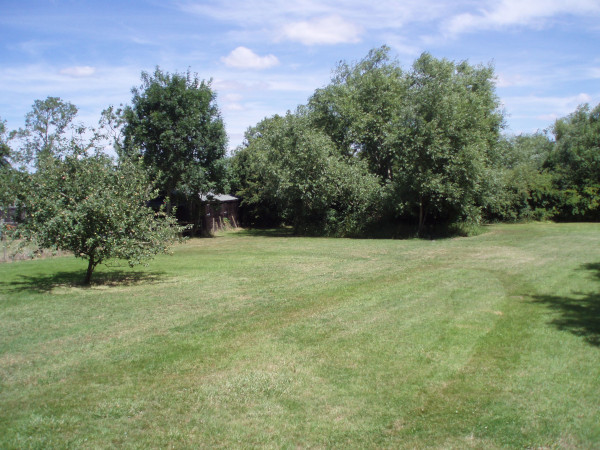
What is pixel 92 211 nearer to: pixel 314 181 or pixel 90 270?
pixel 90 270

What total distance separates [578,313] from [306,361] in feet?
17.5

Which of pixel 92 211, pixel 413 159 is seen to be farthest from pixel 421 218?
pixel 92 211

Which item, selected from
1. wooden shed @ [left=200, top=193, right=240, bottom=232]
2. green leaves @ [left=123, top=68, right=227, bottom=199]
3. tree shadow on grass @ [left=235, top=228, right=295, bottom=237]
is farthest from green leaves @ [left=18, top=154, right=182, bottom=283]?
tree shadow on grass @ [left=235, top=228, right=295, bottom=237]

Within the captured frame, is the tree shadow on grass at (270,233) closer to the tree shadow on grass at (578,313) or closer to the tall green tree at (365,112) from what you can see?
the tall green tree at (365,112)

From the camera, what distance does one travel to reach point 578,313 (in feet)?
27.6

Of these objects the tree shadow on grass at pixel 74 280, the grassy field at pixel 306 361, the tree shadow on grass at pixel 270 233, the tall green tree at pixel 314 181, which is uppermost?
the tall green tree at pixel 314 181

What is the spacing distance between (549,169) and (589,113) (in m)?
9.80

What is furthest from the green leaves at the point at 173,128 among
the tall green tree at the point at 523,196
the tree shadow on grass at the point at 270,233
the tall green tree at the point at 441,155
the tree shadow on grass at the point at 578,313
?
the tree shadow on grass at the point at 578,313

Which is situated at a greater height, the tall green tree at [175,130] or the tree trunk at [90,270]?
the tall green tree at [175,130]

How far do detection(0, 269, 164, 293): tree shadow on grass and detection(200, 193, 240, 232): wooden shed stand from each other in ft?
48.1

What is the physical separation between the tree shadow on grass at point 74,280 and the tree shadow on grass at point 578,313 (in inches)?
373

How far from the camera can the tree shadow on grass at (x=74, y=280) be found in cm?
1180

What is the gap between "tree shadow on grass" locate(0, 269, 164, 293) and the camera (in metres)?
11.8

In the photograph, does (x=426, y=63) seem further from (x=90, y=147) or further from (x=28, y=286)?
(x=28, y=286)
